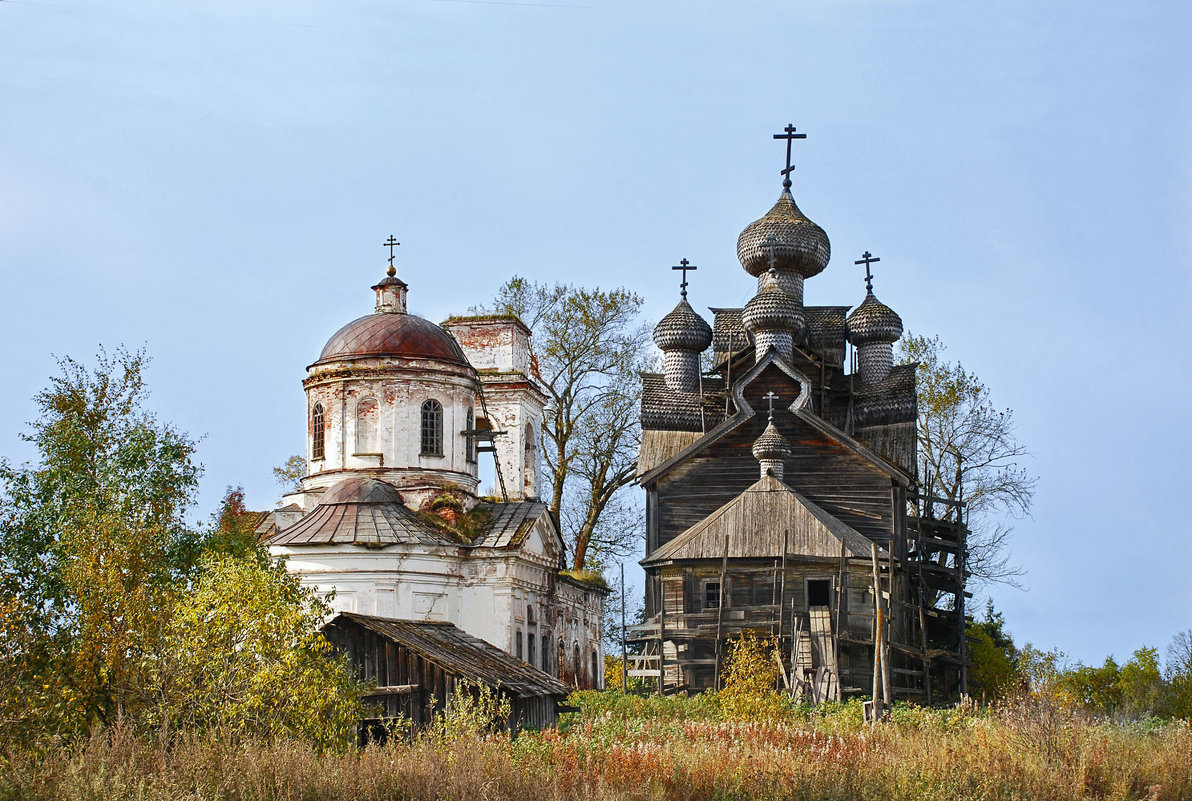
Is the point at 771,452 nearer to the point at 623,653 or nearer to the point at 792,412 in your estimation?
the point at 792,412

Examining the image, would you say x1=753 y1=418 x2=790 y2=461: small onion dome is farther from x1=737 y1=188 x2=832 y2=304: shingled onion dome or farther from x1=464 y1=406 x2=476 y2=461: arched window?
x1=464 y1=406 x2=476 y2=461: arched window

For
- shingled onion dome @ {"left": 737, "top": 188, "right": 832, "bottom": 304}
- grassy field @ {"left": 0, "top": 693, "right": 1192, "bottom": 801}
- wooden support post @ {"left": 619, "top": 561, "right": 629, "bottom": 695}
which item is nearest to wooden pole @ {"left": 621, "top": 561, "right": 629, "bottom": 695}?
wooden support post @ {"left": 619, "top": 561, "right": 629, "bottom": 695}

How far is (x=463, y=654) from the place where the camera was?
24375 millimetres

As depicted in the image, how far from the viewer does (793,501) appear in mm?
31562

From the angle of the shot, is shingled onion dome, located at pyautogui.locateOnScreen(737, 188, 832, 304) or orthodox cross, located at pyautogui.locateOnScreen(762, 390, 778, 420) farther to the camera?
shingled onion dome, located at pyautogui.locateOnScreen(737, 188, 832, 304)

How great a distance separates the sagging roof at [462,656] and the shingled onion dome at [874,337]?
15.5m

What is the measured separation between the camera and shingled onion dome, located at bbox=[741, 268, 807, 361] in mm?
36219

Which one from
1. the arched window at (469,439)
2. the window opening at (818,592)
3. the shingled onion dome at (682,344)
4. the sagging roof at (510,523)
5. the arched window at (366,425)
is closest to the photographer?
the window opening at (818,592)

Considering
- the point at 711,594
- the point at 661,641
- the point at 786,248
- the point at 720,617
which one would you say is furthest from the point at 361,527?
the point at 786,248

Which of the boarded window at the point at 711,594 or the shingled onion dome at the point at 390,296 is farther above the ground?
the shingled onion dome at the point at 390,296

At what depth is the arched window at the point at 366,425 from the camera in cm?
3672

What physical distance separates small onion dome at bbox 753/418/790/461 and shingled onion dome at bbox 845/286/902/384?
6.24 m

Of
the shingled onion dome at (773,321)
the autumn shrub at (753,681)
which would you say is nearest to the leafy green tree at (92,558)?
the autumn shrub at (753,681)

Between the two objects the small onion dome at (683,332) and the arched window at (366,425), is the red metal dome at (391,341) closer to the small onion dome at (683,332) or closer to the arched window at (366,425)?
the arched window at (366,425)
